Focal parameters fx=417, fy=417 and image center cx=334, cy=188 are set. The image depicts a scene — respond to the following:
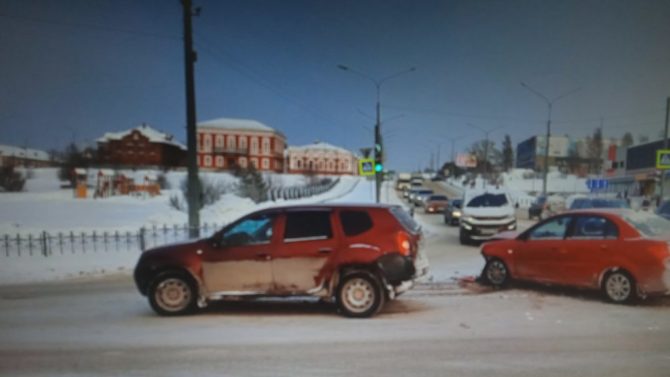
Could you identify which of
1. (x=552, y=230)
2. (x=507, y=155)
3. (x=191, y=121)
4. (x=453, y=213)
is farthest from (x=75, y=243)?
(x=507, y=155)

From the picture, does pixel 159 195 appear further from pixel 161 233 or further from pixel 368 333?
pixel 368 333

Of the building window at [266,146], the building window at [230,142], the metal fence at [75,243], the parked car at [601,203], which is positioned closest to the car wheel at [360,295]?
the metal fence at [75,243]

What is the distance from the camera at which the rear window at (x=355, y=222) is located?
650 centimetres

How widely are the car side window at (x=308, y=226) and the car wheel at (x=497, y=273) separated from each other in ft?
13.2

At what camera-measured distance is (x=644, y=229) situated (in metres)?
6.92

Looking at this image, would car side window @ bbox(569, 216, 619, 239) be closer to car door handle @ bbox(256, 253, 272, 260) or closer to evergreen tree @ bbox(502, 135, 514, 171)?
car door handle @ bbox(256, 253, 272, 260)

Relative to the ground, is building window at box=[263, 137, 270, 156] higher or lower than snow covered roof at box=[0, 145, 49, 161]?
higher

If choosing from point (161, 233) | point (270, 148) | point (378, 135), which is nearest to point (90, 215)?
point (161, 233)

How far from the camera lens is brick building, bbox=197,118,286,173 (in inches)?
2408

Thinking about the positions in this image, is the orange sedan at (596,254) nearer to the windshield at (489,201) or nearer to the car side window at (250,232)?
the car side window at (250,232)

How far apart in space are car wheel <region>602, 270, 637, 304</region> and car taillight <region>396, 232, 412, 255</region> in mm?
3513

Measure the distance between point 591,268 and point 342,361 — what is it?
4.98 metres

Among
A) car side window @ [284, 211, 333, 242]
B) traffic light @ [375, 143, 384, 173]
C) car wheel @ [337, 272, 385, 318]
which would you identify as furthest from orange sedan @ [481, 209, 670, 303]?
traffic light @ [375, 143, 384, 173]

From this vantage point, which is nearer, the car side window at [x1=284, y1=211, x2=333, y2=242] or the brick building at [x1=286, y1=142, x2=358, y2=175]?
the car side window at [x1=284, y1=211, x2=333, y2=242]
